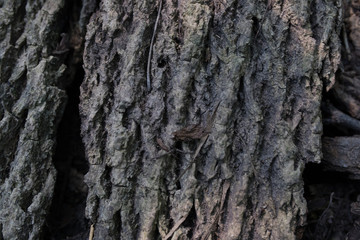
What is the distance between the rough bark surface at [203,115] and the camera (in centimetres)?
142

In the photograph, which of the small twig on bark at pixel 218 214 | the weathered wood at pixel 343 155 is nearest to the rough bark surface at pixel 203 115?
the small twig on bark at pixel 218 214

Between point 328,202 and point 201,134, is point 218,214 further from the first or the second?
point 328,202

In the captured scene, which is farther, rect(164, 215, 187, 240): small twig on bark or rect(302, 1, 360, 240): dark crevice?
rect(302, 1, 360, 240): dark crevice

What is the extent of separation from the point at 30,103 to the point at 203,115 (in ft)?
2.65

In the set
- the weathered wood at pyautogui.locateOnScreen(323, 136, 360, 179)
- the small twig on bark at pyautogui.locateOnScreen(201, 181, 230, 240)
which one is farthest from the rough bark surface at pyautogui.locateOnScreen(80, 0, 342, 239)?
the weathered wood at pyautogui.locateOnScreen(323, 136, 360, 179)

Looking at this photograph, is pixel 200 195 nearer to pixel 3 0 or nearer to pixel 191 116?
pixel 191 116

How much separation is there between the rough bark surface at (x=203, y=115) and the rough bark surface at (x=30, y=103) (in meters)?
0.21

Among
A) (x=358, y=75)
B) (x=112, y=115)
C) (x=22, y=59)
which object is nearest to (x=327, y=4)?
(x=358, y=75)

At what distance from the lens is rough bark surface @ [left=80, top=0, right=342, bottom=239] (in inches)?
55.7

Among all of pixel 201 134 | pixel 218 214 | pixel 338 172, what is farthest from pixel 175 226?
pixel 338 172

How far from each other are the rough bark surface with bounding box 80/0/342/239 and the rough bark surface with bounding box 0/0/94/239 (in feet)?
0.70

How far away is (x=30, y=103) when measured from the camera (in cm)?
161

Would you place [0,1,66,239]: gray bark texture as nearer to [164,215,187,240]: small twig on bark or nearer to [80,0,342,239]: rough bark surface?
[80,0,342,239]: rough bark surface

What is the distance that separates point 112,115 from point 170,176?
1.19ft
